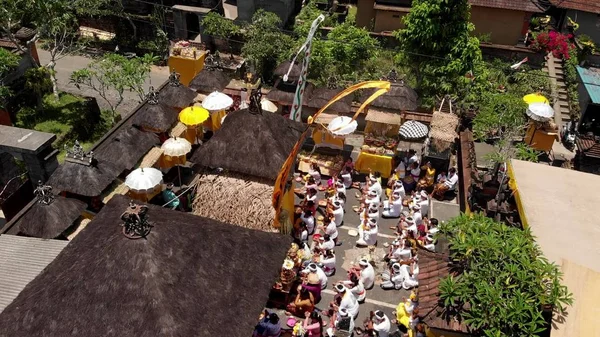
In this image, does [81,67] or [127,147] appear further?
[81,67]

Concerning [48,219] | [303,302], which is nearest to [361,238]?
[303,302]

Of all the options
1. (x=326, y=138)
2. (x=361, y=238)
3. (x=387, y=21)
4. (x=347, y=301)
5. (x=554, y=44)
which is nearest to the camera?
(x=347, y=301)

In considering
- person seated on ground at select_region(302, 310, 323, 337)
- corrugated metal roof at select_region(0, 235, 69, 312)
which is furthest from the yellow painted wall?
corrugated metal roof at select_region(0, 235, 69, 312)

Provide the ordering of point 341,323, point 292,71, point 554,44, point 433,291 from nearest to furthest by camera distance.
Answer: point 433,291 < point 341,323 < point 292,71 < point 554,44

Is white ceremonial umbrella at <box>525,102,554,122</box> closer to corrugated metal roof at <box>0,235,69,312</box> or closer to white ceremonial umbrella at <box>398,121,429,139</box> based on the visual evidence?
white ceremonial umbrella at <box>398,121,429,139</box>

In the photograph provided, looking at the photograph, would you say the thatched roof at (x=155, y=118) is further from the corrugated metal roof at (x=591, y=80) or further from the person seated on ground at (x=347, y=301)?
the corrugated metal roof at (x=591, y=80)

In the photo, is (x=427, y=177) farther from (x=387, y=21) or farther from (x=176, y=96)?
(x=387, y=21)

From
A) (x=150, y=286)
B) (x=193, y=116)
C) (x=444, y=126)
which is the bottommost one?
(x=444, y=126)
